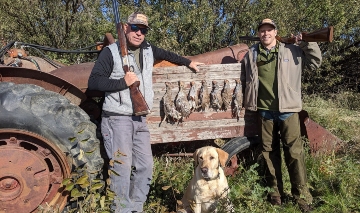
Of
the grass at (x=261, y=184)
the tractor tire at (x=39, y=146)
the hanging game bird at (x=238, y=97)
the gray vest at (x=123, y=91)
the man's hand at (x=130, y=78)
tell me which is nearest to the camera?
the tractor tire at (x=39, y=146)

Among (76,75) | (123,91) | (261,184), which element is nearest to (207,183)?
(261,184)

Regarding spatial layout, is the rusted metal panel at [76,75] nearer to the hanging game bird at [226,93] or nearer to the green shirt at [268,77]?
the hanging game bird at [226,93]

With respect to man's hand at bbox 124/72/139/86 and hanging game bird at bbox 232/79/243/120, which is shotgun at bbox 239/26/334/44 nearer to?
hanging game bird at bbox 232/79/243/120

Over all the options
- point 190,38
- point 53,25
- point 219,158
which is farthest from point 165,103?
point 53,25

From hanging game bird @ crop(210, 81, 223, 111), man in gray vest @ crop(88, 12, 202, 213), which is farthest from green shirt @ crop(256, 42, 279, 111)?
man in gray vest @ crop(88, 12, 202, 213)

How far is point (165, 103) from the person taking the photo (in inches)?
156

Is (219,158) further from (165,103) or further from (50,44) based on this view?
(50,44)

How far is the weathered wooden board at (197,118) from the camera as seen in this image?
3998 millimetres

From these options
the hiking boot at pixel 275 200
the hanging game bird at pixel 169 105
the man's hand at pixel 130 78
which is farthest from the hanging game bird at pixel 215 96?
the hiking boot at pixel 275 200

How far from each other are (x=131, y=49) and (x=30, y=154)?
1.36 meters

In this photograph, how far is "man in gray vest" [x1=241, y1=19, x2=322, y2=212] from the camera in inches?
148

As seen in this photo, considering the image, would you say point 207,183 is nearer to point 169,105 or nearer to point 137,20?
point 169,105

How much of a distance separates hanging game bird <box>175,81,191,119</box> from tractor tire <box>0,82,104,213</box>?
98cm

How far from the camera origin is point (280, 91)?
12.3 ft
